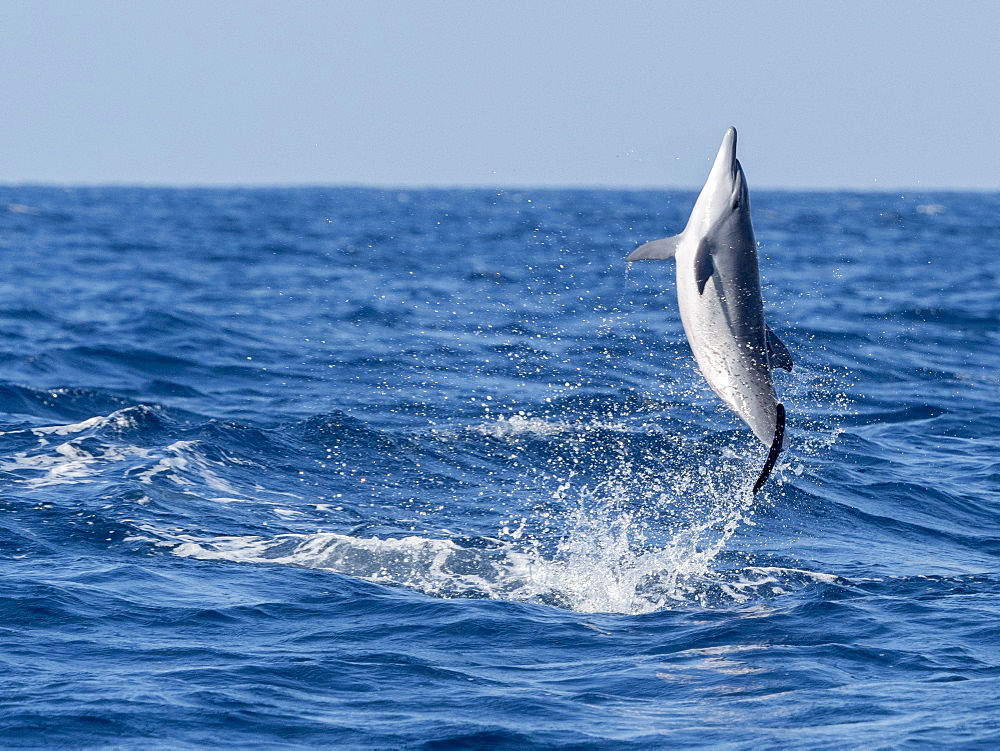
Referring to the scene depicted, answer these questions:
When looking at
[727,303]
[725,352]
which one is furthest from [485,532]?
[727,303]

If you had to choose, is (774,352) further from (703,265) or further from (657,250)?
(657,250)

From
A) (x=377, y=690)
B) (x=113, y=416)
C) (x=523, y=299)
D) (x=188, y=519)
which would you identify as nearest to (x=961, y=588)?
(x=377, y=690)

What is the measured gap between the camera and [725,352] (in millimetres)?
9125

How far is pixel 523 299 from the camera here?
1161 inches

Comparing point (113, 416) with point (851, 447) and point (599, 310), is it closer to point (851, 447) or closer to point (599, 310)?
point (851, 447)

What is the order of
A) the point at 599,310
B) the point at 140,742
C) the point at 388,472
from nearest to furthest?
Result: the point at 140,742 → the point at 388,472 → the point at 599,310

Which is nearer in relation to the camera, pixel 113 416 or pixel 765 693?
pixel 765 693

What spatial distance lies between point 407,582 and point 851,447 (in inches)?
307

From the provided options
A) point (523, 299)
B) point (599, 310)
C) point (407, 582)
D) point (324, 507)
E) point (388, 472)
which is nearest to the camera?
point (407, 582)

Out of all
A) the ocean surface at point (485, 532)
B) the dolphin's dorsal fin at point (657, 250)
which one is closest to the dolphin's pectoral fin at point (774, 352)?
the dolphin's dorsal fin at point (657, 250)

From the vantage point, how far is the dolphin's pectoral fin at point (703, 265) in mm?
8945

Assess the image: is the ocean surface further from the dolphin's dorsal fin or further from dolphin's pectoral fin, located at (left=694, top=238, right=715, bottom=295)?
the dolphin's dorsal fin

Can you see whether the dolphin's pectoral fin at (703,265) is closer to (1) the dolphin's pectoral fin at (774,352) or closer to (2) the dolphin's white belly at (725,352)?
(2) the dolphin's white belly at (725,352)

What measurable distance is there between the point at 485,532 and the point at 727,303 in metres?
4.20
